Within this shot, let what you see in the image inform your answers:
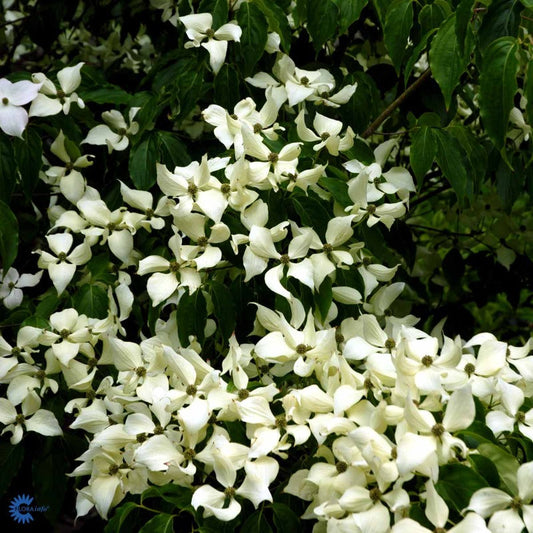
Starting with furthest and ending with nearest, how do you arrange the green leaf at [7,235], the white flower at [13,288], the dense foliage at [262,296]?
the white flower at [13,288]
the green leaf at [7,235]
the dense foliage at [262,296]

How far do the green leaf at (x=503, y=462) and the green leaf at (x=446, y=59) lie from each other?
610 millimetres

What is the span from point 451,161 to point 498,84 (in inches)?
12.5

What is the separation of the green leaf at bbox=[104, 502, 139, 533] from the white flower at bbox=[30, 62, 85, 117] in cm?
79

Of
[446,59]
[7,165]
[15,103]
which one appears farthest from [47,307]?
[446,59]

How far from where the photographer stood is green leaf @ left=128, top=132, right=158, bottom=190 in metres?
1.67

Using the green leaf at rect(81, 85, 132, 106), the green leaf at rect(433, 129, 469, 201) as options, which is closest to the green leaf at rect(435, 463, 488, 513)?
the green leaf at rect(433, 129, 469, 201)

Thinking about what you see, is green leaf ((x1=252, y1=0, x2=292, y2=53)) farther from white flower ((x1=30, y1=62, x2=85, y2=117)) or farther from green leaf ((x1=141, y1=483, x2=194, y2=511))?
green leaf ((x1=141, y1=483, x2=194, y2=511))

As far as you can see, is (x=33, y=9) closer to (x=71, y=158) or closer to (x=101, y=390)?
(x=71, y=158)

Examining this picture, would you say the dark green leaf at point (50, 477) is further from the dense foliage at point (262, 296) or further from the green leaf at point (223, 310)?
the green leaf at point (223, 310)

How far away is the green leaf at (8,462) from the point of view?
1.58 meters

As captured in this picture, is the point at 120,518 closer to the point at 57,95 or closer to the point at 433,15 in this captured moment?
the point at 57,95

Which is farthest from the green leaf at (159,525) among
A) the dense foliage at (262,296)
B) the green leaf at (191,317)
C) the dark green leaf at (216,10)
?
the dark green leaf at (216,10)

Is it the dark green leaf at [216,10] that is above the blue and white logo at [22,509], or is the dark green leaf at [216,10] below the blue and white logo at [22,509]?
above

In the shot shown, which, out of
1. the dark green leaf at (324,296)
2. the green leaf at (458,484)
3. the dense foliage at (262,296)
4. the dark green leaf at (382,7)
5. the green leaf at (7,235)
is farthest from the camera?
the dark green leaf at (382,7)
